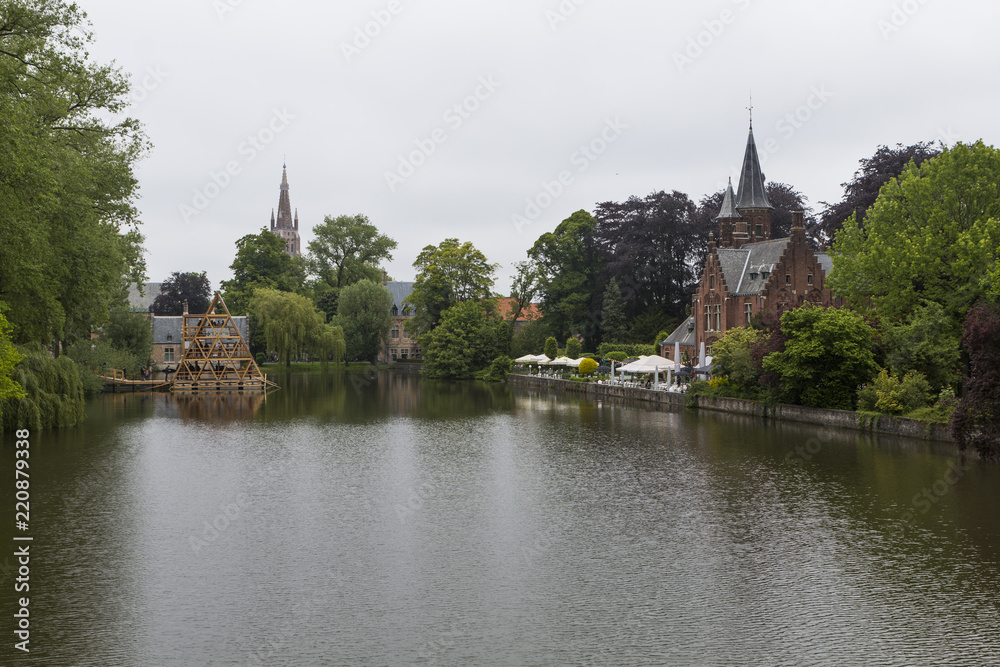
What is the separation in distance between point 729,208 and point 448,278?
2615cm

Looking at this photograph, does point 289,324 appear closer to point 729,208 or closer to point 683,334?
point 683,334

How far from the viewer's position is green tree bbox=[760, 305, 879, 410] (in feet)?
100

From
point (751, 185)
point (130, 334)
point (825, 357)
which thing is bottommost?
point (825, 357)

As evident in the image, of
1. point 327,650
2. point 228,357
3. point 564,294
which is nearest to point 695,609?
point 327,650

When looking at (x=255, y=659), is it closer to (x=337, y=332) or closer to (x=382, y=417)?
(x=382, y=417)

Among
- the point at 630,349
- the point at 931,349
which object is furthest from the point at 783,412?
the point at 630,349

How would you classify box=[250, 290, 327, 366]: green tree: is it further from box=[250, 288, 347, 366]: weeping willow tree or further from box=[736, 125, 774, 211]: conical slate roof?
box=[736, 125, 774, 211]: conical slate roof

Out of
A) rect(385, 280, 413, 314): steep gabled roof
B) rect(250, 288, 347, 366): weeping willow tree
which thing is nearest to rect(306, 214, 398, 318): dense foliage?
rect(385, 280, 413, 314): steep gabled roof

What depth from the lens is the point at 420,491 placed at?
18422 mm

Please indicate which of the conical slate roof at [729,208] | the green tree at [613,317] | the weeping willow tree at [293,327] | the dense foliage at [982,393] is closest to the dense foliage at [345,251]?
the weeping willow tree at [293,327]

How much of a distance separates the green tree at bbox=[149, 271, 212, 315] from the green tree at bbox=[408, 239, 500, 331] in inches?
1135

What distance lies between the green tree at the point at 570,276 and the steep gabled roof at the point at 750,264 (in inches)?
621

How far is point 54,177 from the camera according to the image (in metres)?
21.2

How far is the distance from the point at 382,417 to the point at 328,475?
1478cm
